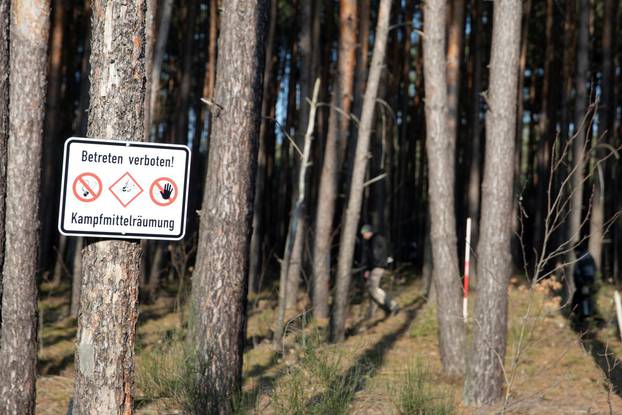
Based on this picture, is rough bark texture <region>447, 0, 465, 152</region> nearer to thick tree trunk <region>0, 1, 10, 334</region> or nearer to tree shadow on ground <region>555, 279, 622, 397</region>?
tree shadow on ground <region>555, 279, 622, 397</region>

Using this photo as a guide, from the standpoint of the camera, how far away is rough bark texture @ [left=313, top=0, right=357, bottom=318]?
558 inches

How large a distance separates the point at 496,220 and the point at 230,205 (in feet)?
9.60

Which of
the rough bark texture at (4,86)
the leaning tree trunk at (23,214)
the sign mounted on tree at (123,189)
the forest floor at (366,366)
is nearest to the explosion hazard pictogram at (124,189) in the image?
the sign mounted on tree at (123,189)

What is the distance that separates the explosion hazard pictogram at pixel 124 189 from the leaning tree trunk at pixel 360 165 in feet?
26.2

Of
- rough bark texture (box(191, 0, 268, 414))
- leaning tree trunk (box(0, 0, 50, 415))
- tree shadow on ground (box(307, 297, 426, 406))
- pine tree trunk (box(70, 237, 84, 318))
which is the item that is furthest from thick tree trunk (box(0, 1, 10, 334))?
pine tree trunk (box(70, 237, 84, 318))

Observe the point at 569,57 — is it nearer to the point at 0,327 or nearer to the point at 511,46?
the point at 511,46

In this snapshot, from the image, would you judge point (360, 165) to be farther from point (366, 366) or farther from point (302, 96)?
point (302, 96)

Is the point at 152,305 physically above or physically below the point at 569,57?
below

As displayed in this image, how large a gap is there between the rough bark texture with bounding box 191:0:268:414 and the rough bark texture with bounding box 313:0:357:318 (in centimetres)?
614

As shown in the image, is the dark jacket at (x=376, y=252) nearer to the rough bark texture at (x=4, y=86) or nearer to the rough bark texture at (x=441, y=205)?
the rough bark texture at (x=441, y=205)

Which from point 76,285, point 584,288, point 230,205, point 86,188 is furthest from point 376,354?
point 86,188

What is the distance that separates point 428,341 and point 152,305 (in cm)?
598

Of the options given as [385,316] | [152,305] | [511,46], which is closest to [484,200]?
[511,46]

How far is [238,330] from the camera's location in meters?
7.71
